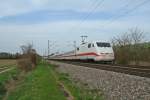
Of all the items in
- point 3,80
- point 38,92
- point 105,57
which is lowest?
point 38,92

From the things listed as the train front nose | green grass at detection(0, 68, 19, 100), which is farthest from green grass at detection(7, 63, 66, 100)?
the train front nose

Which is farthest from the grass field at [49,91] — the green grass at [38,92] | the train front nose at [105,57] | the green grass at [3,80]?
the train front nose at [105,57]

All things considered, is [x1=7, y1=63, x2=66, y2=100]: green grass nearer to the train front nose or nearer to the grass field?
the grass field

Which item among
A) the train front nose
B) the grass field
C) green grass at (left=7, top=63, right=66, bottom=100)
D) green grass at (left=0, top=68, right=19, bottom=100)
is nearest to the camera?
the grass field

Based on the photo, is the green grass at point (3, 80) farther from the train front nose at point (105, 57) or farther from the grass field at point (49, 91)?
the train front nose at point (105, 57)

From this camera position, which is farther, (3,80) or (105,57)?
(105,57)

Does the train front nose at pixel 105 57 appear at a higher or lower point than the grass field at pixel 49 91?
higher

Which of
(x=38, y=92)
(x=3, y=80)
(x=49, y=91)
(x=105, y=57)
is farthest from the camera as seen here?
(x=105, y=57)

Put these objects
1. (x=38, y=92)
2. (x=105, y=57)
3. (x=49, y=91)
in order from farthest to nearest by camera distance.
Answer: (x=105, y=57) → (x=49, y=91) → (x=38, y=92)

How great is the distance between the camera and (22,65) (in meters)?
52.0

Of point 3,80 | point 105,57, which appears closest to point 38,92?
point 3,80

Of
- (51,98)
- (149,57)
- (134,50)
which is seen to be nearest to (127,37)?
(134,50)

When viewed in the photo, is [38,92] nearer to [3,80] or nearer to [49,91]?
[49,91]

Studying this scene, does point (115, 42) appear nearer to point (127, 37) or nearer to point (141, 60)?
point (127, 37)
